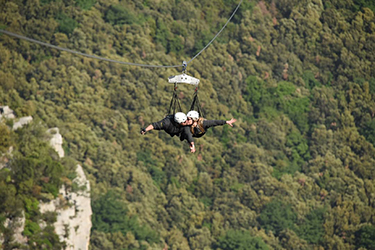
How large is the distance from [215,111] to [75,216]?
4377cm

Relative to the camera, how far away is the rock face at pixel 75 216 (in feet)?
279

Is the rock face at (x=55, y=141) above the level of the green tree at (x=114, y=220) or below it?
Answer: above

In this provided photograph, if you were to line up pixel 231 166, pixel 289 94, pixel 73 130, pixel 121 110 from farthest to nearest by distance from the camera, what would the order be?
pixel 289 94, pixel 231 166, pixel 121 110, pixel 73 130

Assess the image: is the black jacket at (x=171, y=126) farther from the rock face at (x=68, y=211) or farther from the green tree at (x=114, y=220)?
the green tree at (x=114, y=220)

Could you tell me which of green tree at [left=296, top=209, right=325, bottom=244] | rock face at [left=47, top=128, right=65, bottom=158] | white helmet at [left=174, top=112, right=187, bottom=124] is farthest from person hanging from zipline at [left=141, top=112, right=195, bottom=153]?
green tree at [left=296, top=209, right=325, bottom=244]

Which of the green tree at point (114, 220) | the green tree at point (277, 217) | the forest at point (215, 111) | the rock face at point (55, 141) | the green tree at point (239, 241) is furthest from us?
the green tree at point (277, 217)

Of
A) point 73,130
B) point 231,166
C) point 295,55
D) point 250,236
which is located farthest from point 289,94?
point 73,130

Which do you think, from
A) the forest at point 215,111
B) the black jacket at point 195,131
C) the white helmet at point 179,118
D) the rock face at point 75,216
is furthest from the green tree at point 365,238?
the white helmet at point 179,118

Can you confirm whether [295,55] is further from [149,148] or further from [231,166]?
[149,148]

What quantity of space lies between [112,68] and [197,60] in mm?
15469

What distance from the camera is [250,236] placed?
125000 millimetres

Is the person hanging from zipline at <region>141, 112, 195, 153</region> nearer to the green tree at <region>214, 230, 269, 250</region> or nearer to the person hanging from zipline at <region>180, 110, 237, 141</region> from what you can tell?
the person hanging from zipline at <region>180, 110, 237, 141</region>

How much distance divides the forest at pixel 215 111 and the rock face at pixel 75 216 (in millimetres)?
2911

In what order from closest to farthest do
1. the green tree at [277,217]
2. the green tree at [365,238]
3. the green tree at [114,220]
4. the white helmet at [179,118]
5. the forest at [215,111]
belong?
the white helmet at [179,118] → the green tree at [114,220] → the forest at [215,111] → the green tree at [277,217] → the green tree at [365,238]
